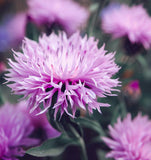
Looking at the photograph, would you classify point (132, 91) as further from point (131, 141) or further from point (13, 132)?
point (13, 132)

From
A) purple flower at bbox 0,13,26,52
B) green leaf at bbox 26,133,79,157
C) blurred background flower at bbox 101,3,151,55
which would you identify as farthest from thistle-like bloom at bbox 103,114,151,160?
purple flower at bbox 0,13,26,52

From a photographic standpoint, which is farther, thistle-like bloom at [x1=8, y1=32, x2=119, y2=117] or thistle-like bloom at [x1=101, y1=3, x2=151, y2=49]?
thistle-like bloom at [x1=101, y1=3, x2=151, y2=49]

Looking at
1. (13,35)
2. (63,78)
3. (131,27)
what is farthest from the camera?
(13,35)

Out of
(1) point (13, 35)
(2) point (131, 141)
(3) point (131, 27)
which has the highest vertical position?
(1) point (13, 35)

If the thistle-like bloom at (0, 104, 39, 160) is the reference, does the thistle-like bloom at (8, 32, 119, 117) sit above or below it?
above

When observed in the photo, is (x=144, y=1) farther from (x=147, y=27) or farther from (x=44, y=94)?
(x=44, y=94)

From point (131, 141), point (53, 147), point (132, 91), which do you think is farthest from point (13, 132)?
point (132, 91)

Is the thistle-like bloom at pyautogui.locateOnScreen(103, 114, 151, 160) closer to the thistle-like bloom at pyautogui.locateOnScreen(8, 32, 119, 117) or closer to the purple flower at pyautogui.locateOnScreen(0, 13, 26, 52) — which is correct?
the thistle-like bloom at pyautogui.locateOnScreen(8, 32, 119, 117)
